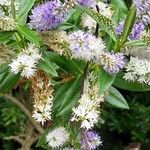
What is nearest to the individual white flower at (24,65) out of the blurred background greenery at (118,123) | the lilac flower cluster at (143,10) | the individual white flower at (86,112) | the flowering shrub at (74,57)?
the flowering shrub at (74,57)

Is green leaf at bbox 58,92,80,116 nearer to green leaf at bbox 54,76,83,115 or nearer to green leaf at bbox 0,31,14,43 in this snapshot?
green leaf at bbox 54,76,83,115

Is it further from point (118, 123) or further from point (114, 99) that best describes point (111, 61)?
point (118, 123)

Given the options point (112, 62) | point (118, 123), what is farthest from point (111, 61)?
point (118, 123)

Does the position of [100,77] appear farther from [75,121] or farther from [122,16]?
[122,16]

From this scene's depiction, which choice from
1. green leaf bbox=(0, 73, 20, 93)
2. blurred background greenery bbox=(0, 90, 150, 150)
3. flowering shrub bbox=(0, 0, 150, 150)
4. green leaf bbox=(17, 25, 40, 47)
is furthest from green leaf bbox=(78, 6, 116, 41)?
blurred background greenery bbox=(0, 90, 150, 150)

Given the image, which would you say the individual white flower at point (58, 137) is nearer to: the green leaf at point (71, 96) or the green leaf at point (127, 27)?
the green leaf at point (71, 96)
